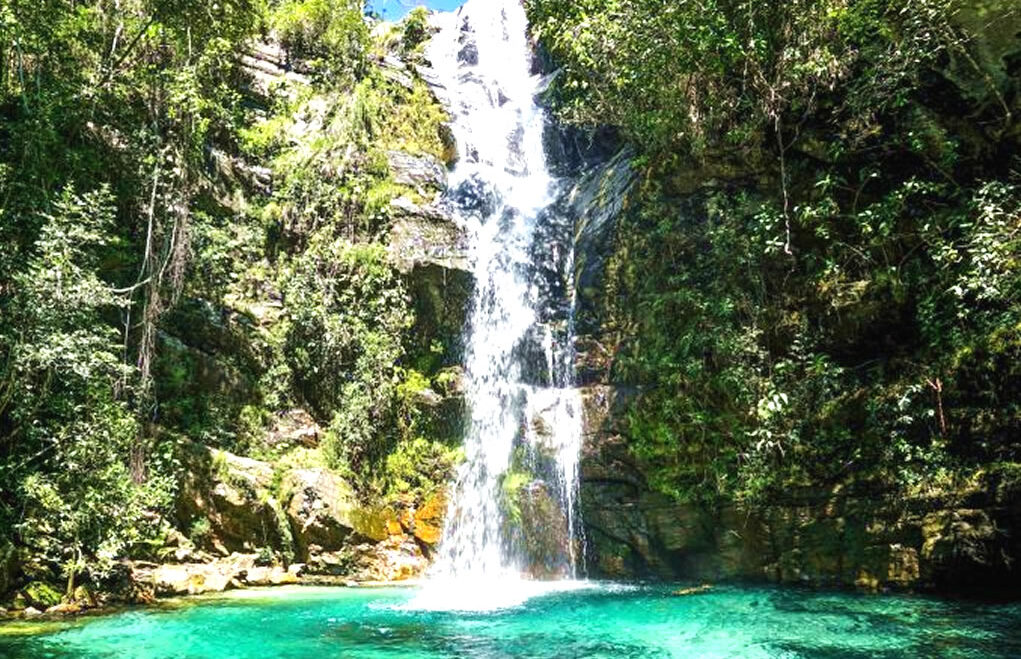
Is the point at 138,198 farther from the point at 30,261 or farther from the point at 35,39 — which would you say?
the point at 30,261

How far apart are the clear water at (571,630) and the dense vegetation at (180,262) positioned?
216 centimetres

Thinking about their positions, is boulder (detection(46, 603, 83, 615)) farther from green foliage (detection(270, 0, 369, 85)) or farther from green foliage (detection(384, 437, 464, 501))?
green foliage (detection(270, 0, 369, 85))

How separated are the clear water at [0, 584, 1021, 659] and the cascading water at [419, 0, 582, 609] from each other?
1654 mm

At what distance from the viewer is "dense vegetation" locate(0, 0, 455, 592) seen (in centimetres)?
887

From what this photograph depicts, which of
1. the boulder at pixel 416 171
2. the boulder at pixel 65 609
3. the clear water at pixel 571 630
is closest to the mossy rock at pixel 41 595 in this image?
the boulder at pixel 65 609

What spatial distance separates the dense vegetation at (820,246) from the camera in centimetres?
868

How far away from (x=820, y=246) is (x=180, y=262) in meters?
11.2

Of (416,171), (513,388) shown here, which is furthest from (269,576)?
(416,171)

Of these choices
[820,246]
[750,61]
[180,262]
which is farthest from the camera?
[180,262]

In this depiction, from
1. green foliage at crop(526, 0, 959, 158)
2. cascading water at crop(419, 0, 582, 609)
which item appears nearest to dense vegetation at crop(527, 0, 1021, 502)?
green foliage at crop(526, 0, 959, 158)

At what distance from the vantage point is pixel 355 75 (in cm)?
1878

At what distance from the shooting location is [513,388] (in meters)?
13.9

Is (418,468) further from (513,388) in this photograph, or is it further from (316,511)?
(513,388)

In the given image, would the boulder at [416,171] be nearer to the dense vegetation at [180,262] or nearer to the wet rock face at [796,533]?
the dense vegetation at [180,262]
